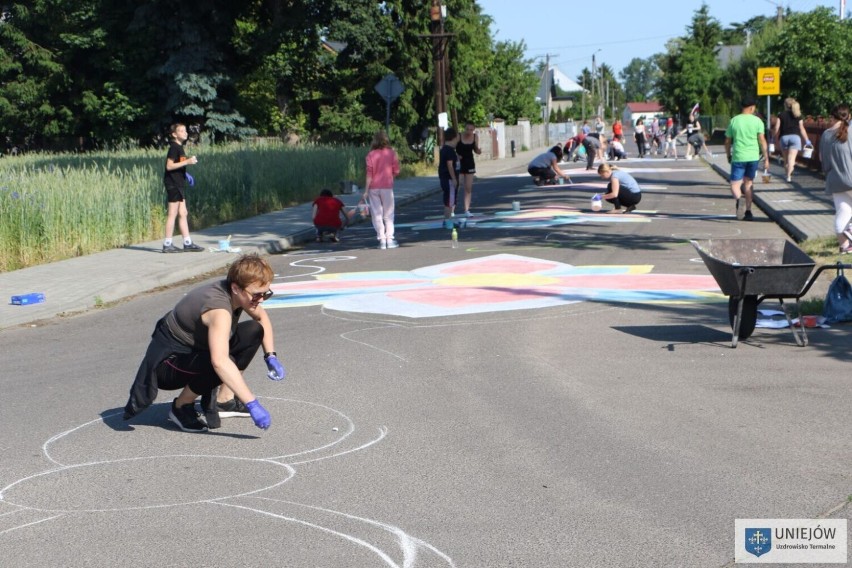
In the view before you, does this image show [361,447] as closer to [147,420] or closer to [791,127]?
[147,420]

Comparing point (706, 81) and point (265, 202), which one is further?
point (706, 81)

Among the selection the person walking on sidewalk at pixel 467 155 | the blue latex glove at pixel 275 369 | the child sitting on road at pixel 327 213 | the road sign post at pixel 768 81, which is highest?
the road sign post at pixel 768 81

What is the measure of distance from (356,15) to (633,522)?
143ft

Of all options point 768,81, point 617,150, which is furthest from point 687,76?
point 768,81

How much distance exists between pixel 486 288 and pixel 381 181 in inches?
186

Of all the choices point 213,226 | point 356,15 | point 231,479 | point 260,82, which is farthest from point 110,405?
point 260,82

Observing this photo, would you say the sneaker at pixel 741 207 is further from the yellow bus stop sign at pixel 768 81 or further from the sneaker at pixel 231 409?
the yellow bus stop sign at pixel 768 81

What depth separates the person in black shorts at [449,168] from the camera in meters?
21.1

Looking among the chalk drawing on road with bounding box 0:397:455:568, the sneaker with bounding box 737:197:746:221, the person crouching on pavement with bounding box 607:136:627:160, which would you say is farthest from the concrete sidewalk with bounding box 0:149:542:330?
the person crouching on pavement with bounding box 607:136:627:160

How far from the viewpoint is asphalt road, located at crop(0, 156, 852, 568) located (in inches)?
196

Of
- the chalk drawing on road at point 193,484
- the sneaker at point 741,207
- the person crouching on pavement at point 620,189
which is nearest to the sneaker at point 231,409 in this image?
the chalk drawing on road at point 193,484

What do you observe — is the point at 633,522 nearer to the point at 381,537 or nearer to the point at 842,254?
the point at 381,537

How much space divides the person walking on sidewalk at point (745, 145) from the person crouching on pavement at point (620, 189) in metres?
2.83

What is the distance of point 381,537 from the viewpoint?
4992 mm
